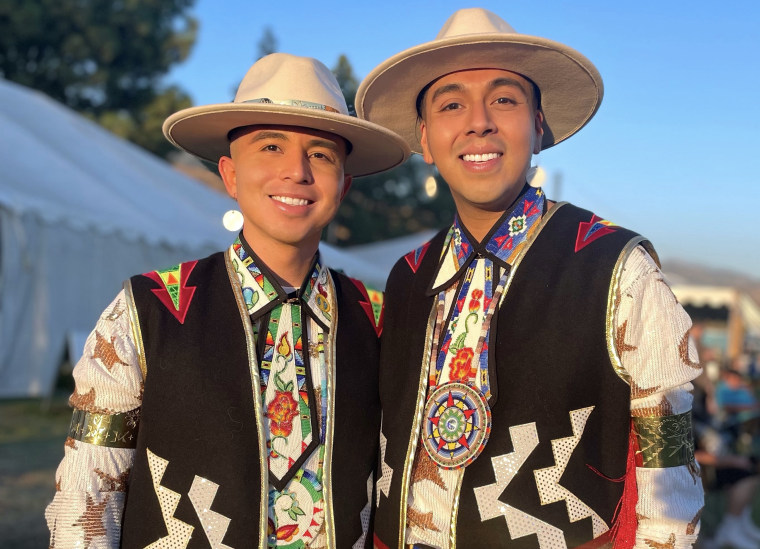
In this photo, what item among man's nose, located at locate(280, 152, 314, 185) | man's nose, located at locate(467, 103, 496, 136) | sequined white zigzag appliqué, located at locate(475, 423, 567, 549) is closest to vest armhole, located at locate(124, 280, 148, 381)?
man's nose, located at locate(280, 152, 314, 185)

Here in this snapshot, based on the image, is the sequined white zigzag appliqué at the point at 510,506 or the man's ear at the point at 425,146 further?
the man's ear at the point at 425,146

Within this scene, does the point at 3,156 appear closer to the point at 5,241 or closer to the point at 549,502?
the point at 5,241

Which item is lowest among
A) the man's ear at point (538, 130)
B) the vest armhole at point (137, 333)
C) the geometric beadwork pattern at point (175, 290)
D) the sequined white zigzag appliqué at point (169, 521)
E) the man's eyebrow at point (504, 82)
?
the sequined white zigzag appliqué at point (169, 521)

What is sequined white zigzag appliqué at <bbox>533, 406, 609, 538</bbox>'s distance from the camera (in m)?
1.74

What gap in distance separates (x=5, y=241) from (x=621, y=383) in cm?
769

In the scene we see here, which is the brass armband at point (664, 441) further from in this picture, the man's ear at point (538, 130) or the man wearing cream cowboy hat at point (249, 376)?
the man's ear at point (538, 130)

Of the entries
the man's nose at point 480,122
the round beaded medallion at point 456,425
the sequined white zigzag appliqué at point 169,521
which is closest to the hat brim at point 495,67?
the man's nose at point 480,122

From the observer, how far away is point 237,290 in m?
2.05

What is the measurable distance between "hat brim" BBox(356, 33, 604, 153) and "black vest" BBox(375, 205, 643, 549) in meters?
0.48

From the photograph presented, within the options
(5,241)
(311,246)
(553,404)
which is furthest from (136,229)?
(553,404)

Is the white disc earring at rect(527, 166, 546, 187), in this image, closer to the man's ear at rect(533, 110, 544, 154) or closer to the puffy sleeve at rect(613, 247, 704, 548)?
the man's ear at rect(533, 110, 544, 154)

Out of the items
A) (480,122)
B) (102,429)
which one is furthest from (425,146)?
(102,429)

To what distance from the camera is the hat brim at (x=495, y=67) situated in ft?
6.51

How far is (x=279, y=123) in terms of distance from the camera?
207 cm
